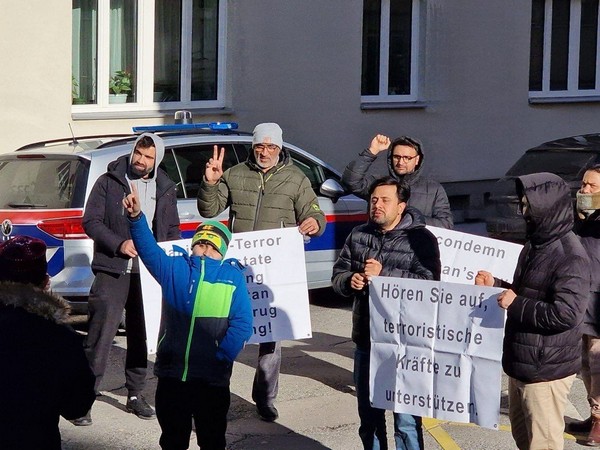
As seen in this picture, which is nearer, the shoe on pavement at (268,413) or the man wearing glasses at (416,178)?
the man wearing glasses at (416,178)

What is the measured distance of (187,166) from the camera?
9.96 meters

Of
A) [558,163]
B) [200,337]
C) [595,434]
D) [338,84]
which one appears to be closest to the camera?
[200,337]

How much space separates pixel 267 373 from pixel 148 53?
24.8 feet

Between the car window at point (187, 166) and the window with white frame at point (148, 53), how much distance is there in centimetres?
390

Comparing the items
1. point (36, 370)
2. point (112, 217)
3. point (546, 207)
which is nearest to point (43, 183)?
point (112, 217)

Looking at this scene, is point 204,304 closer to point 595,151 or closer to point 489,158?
point 595,151

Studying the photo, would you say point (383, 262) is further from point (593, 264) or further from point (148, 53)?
point (148, 53)

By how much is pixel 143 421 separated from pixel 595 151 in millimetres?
6702

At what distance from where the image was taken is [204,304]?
218 inches

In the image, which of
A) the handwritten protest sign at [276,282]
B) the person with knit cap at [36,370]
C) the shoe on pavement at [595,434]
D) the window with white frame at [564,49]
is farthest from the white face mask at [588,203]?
the window with white frame at [564,49]

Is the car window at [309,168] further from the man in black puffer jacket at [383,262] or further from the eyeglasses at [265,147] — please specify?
the man in black puffer jacket at [383,262]

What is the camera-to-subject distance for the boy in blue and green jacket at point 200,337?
18.1 ft

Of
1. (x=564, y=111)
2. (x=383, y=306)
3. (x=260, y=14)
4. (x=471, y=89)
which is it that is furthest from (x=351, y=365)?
(x=564, y=111)

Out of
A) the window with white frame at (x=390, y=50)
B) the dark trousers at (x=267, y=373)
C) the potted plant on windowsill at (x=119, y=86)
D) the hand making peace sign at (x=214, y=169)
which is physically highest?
the window with white frame at (x=390, y=50)
